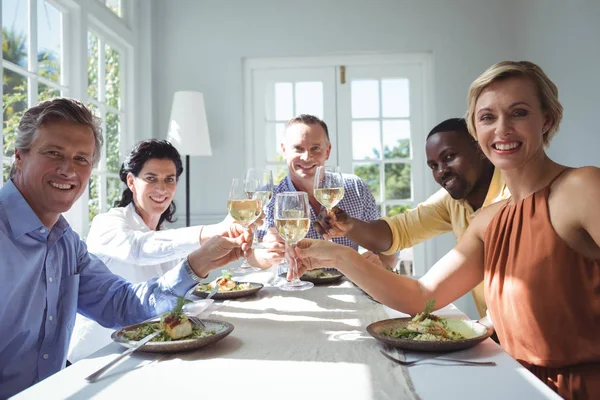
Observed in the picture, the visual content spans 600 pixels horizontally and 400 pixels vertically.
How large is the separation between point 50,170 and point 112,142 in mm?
2936

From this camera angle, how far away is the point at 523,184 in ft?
4.90

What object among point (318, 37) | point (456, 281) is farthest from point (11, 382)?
point (318, 37)

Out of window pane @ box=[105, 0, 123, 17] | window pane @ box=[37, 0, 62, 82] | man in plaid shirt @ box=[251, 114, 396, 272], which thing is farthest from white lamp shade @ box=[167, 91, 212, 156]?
man in plaid shirt @ box=[251, 114, 396, 272]

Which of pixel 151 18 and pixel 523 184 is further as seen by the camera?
pixel 151 18

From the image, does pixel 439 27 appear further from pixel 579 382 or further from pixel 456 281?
pixel 579 382

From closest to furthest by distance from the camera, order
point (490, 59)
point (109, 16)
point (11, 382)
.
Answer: point (11, 382) < point (109, 16) < point (490, 59)

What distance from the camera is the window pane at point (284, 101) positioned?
4.84 metres

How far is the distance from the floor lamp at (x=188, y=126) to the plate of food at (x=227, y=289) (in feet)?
7.70

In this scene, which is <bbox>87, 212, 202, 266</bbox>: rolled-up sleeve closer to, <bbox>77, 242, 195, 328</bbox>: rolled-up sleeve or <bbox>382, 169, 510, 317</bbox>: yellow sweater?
<bbox>77, 242, 195, 328</bbox>: rolled-up sleeve

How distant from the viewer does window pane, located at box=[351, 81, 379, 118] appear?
4797 mm

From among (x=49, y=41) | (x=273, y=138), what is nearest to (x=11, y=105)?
(x=49, y=41)

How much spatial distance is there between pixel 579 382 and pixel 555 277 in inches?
9.5

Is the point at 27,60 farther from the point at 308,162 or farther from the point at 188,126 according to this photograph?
the point at 308,162

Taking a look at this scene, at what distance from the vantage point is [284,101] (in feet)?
15.9
